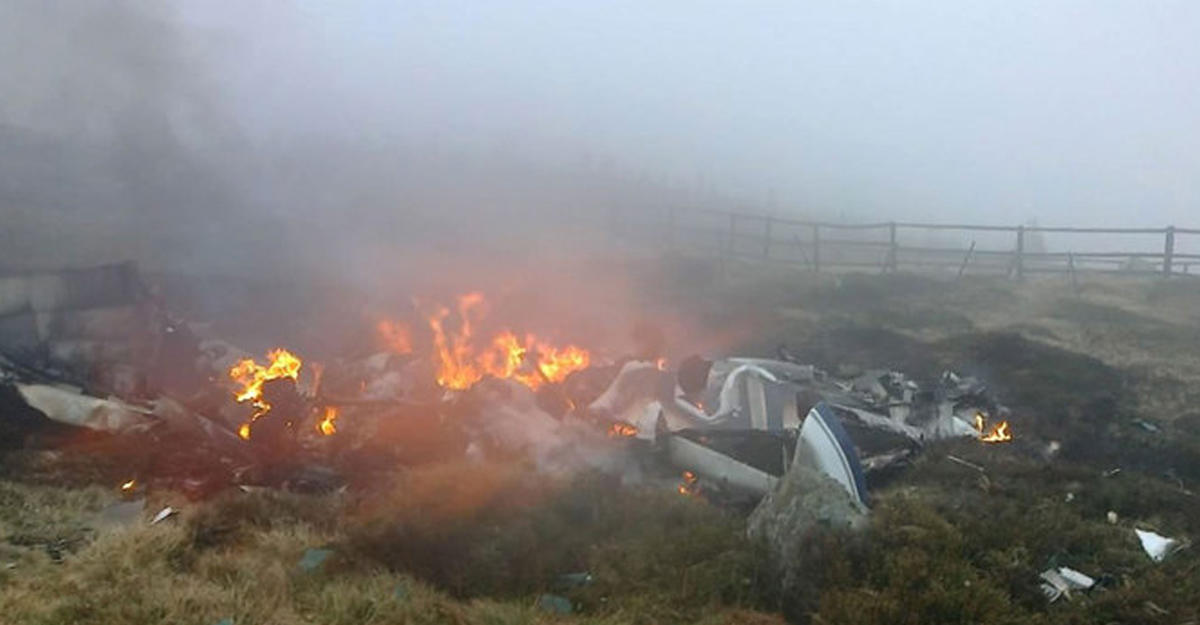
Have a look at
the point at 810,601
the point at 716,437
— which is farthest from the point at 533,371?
the point at 810,601

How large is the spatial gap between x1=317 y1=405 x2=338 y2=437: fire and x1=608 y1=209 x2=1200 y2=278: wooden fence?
15.2m

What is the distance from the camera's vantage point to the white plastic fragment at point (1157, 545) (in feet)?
20.4

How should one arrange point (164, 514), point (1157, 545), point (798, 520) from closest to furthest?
point (798, 520) < point (1157, 545) < point (164, 514)

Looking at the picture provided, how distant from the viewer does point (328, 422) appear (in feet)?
32.1

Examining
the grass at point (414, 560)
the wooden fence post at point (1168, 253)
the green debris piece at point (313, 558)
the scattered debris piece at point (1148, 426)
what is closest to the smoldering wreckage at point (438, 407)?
the grass at point (414, 560)

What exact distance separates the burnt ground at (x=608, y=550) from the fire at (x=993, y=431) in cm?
26

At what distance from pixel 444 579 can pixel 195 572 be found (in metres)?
1.59

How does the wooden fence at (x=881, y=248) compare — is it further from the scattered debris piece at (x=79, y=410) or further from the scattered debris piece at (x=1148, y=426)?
the scattered debris piece at (x=79, y=410)

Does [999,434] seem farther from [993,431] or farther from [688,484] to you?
[688,484]

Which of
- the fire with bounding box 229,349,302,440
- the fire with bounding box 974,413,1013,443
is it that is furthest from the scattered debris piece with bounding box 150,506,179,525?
the fire with bounding box 974,413,1013,443

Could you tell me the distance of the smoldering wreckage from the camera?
319 inches

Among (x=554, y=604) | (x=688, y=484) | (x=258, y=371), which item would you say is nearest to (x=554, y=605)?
(x=554, y=604)

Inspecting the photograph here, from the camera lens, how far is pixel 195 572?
5.79 meters

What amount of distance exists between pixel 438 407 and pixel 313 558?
3.68 m
